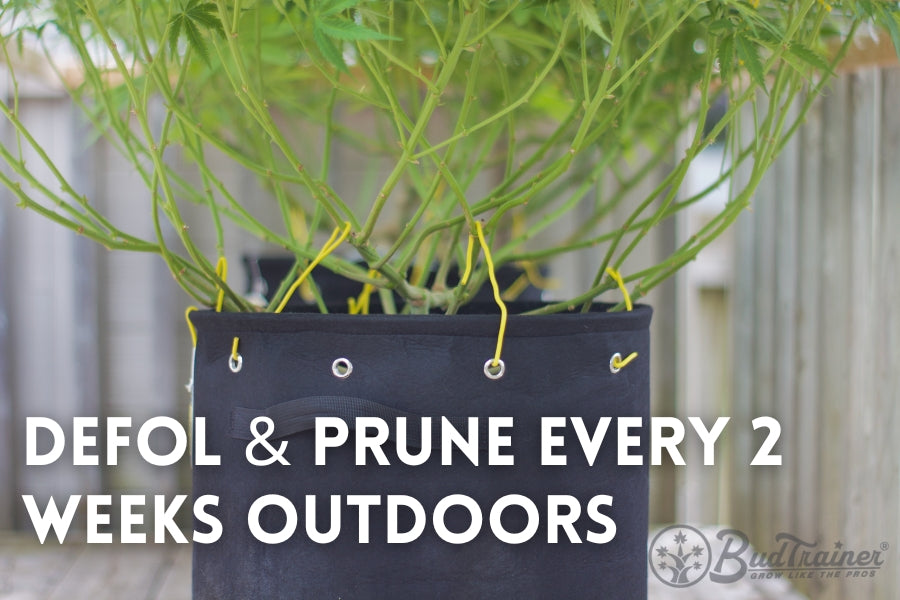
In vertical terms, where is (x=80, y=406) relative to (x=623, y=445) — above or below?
below

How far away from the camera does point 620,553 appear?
575 mm

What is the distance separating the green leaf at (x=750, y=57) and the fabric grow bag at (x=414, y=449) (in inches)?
6.8

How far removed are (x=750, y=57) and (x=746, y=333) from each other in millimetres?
1234

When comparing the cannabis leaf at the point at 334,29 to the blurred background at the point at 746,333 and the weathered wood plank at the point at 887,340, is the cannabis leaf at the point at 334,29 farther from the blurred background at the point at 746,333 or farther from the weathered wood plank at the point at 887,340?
the weathered wood plank at the point at 887,340

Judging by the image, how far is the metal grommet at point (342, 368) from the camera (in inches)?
20.9

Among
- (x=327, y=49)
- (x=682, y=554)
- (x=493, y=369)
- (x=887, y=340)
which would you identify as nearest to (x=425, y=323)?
(x=493, y=369)

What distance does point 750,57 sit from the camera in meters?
0.51

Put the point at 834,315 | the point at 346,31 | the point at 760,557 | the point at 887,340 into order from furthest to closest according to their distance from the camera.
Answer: the point at 760,557 < the point at 834,315 < the point at 887,340 < the point at 346,31

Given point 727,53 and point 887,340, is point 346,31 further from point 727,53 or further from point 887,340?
point 887,340

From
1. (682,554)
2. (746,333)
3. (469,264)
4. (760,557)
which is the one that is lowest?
(760,557)

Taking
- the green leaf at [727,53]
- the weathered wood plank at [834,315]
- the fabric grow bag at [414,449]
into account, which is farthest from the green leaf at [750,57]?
the weathered wood plank at [834,315]

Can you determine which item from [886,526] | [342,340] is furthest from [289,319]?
[886,526]

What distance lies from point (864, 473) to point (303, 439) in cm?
100

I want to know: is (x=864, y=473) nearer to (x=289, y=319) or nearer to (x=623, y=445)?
(x=623, y=445)
